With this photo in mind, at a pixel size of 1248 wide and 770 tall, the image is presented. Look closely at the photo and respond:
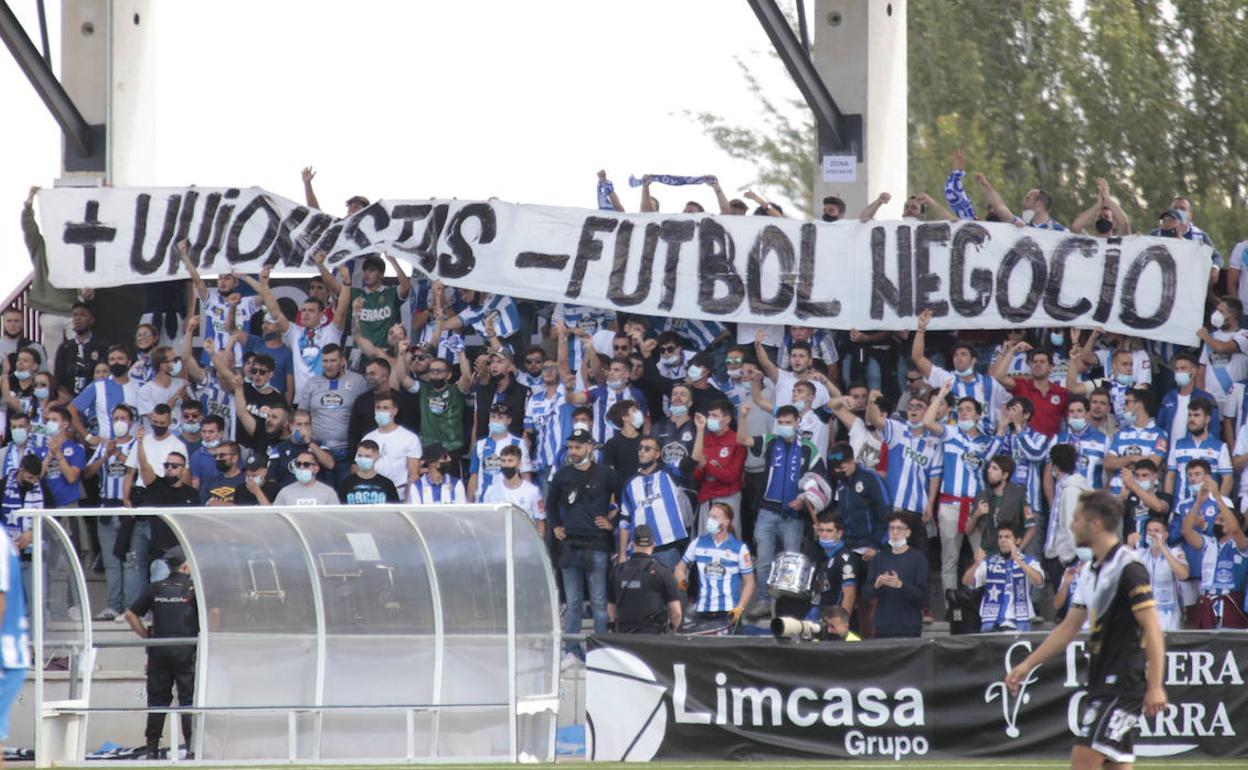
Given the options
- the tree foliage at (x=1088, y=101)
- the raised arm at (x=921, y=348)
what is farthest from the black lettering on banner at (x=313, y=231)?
the tree foliage at (x=1088, y=101)

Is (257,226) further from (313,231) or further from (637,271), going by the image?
(637,271)

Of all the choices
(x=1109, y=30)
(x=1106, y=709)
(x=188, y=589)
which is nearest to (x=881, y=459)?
(x=188, y=589)

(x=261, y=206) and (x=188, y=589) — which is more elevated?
(x=261, y=206)

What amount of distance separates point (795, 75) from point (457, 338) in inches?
191

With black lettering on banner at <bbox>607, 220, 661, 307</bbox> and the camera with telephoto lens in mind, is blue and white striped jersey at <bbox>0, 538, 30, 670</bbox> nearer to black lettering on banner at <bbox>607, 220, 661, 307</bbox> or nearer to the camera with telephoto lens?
the camera with telephoto lens

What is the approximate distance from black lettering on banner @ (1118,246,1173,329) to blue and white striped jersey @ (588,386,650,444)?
4493 mm

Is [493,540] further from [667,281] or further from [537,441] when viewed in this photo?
[667,281]

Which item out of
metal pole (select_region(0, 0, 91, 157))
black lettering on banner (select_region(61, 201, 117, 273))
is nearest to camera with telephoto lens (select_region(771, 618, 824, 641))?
black lettering on banner (select_region(61, 201, 117, 273))

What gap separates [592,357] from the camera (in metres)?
18.2

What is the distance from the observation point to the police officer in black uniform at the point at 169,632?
16.3 meters

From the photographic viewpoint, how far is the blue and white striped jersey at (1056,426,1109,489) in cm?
1684

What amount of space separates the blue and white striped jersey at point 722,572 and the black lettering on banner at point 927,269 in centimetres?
322

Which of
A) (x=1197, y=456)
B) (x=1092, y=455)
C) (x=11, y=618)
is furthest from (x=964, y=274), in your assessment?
(x=11, y=618)

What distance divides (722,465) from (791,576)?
1.54 m
